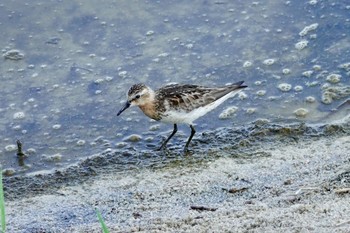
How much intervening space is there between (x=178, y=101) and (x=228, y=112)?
2.72 feet

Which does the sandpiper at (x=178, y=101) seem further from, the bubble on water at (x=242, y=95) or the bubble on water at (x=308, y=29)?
the bubble on water at (x=308, y=29)

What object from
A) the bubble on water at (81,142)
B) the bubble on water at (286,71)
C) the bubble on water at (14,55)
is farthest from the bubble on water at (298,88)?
the bubble on water at (14,55)

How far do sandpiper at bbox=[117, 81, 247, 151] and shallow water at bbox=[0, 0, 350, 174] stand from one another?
34cm

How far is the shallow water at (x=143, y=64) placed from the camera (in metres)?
8.20

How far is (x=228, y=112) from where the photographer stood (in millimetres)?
8375

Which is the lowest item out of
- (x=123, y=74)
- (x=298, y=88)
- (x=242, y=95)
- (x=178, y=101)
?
(x=123, y=74)

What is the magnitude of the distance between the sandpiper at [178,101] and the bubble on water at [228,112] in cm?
39

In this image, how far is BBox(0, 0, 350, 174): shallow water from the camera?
8.20 m

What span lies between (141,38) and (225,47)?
3.46ft

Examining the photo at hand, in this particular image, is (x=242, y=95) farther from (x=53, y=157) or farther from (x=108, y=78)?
(x=53, y=157)

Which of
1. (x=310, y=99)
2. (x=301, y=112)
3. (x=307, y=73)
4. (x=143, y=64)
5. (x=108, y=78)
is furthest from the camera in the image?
(x=143, y=64)

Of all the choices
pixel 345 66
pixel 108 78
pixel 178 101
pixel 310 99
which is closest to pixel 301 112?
pixel 310 99

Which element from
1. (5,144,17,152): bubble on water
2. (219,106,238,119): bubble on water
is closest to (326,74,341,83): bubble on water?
(219,106,238,119): bubble on water

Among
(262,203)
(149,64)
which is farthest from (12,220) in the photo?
(149,64)
